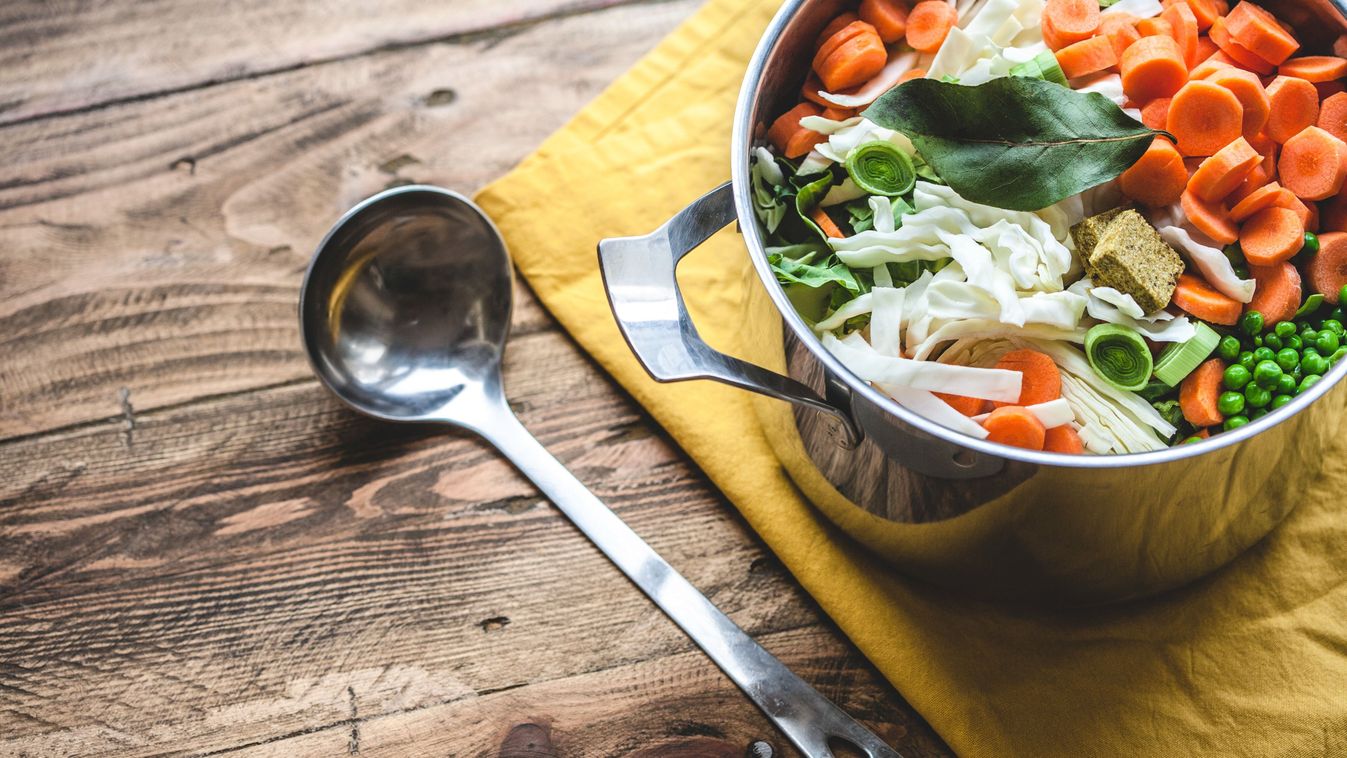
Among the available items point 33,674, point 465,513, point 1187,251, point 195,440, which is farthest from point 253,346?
point 1187,251

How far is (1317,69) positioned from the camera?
1435 millimetres

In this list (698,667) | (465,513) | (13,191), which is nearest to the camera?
(698,667)

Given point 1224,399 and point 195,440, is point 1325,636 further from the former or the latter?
point 195,440

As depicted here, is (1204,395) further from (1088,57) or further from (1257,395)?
(1088,57)

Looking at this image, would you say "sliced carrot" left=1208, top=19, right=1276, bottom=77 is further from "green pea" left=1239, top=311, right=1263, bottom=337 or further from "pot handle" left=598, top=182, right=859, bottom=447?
"pot handle" left=598, top=182, right=859, bottom=447

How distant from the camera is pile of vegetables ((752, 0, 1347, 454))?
4.24ft

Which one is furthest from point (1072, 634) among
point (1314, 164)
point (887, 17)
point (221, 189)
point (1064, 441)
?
point (221, 189)

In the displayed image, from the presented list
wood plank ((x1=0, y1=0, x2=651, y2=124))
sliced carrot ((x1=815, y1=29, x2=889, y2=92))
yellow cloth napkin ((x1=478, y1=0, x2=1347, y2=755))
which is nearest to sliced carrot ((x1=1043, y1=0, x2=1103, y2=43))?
sliced carrot ((x1=815, y1=29, x2=889, y2=92))

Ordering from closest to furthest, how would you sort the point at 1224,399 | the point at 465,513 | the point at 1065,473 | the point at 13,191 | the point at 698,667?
the point at 1065,473 → the point at 1224,399 → the point at 698,667 → the point at 465,513 → the point at 13,191

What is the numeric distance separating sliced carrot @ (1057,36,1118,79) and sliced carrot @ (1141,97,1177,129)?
0.08 meters

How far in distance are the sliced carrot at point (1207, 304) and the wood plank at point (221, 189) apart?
3.83 feet

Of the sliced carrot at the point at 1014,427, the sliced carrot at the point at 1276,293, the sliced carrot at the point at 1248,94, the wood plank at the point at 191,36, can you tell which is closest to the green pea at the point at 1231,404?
the sliced carrot at the point at 1276,293

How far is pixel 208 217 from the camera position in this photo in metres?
1.99

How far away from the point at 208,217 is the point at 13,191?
0.40 meters
